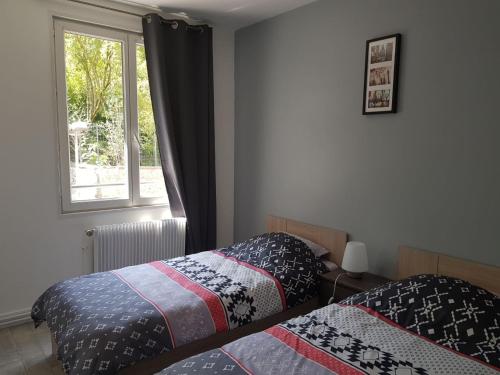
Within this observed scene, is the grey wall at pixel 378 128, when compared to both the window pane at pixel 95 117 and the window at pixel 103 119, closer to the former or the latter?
the window at pixel 103 119

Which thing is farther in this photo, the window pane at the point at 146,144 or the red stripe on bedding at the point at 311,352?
the window pane at the point at 146,144

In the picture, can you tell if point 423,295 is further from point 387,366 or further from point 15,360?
point 15,360

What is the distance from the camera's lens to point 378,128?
2605 mm

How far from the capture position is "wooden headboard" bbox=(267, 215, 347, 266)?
2.90 meters

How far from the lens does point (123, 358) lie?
1.76 meters

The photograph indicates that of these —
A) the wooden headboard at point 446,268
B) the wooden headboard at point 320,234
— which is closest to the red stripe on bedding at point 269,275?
the wooden headboard at point 320,234

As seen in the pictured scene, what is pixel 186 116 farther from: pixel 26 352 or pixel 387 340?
pixel 387 340

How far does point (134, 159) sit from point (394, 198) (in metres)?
2.20

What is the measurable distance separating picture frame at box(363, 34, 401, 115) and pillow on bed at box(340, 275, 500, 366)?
3.83 feet

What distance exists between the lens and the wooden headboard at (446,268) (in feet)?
6.81

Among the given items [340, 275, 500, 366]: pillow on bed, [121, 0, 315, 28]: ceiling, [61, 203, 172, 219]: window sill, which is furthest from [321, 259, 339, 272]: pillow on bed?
[121, 0, 315, 28]: ceiling

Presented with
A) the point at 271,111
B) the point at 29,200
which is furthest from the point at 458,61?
the point at 29,200

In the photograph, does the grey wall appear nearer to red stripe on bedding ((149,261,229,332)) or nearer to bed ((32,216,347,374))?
bed ((32,216,347,374))

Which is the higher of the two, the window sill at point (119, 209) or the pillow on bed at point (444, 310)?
the window sill at point (119, 209)
